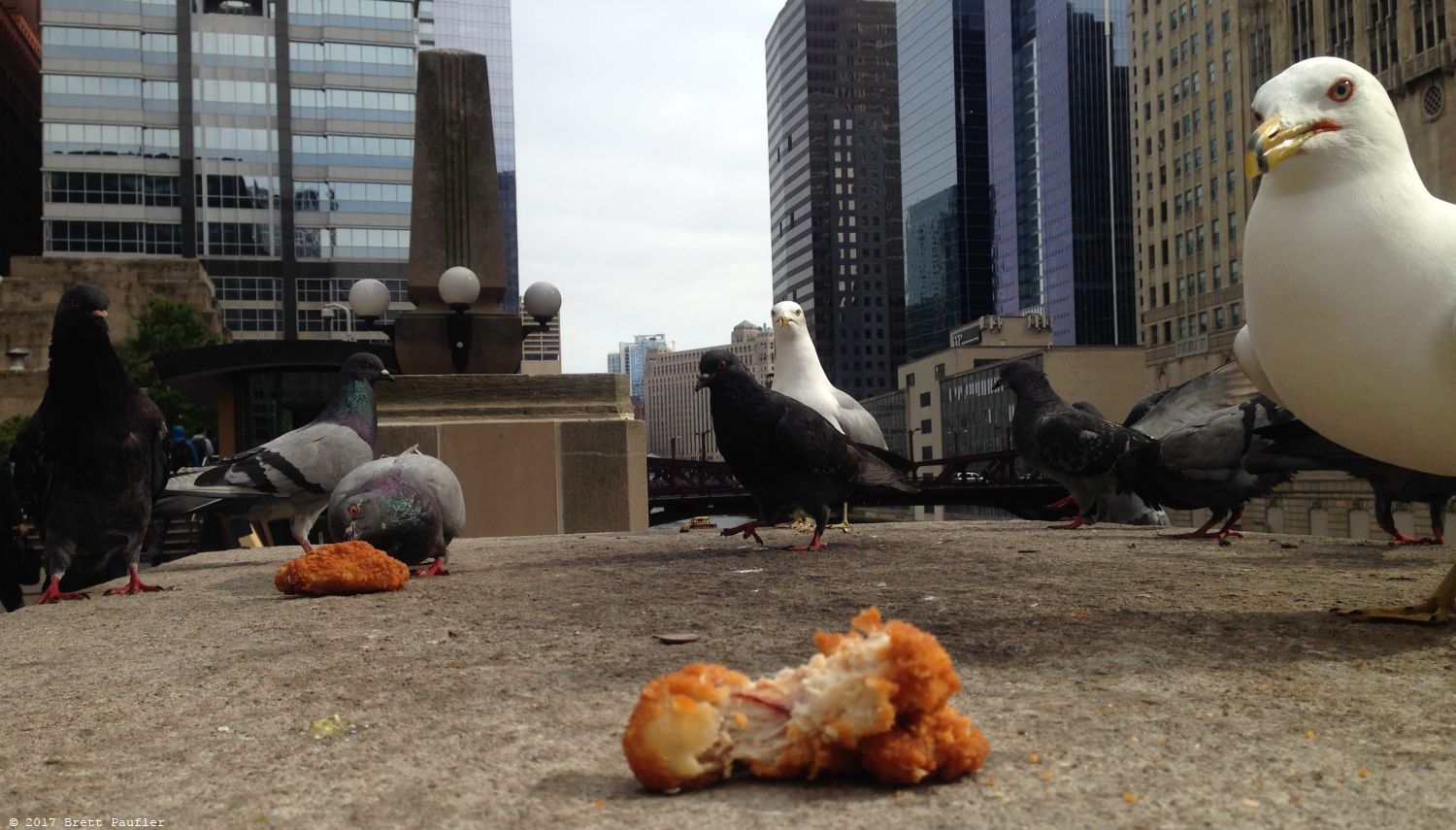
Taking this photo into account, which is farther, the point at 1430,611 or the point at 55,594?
the point at 55,594

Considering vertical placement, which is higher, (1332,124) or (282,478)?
(1332,124)

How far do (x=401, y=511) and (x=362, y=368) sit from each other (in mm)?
2420

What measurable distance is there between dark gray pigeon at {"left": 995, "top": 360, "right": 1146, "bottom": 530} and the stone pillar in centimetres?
369

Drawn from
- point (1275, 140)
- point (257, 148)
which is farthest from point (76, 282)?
point (1275, 140)

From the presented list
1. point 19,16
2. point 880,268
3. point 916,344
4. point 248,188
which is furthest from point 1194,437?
point 880,268

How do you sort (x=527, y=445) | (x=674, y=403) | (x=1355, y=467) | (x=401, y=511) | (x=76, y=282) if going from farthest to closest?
(x=674, y=403), (x=76, y=282), (x=527, y=445), (x=401, y=511), (x=1355, y=467)

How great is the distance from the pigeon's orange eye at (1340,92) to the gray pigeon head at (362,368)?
6.61 metres

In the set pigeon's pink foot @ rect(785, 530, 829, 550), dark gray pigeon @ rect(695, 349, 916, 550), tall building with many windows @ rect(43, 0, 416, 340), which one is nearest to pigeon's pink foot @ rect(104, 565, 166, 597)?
dark gray pigeon @ rect(695, 349, 916, 550)

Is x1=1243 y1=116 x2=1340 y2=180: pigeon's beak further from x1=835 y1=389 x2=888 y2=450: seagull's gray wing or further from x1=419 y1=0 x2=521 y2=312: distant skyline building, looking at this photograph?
x1=419 y1=0 x2=521 y2=312: distant skyline building

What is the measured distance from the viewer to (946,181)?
143 m

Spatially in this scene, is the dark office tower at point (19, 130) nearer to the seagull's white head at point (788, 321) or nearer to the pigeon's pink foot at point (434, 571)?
the seagull's white head at point (788, 321)

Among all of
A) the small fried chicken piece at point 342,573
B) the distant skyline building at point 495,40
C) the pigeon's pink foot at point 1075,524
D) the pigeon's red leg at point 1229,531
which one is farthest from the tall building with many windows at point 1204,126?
the distant skyline building at point 495,40

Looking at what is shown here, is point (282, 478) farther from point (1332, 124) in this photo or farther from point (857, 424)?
point (1332, 124)

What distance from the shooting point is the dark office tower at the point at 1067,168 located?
395 feet
